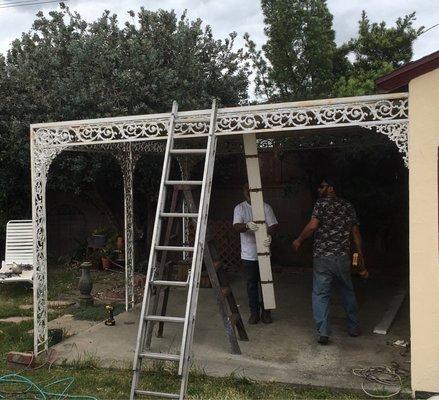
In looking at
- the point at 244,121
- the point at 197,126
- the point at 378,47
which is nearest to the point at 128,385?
the point at 197,126

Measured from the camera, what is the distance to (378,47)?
12422mm

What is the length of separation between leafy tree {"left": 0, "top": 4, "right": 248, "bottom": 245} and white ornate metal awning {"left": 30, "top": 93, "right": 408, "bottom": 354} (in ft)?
13.3

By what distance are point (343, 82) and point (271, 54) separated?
1.80m

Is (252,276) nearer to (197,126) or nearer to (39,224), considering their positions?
(197,126)

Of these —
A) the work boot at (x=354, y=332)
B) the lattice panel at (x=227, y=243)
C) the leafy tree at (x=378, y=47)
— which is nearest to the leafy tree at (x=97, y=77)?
the lattice panel at (x=227, y=243)

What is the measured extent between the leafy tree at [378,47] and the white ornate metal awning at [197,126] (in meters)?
7.46

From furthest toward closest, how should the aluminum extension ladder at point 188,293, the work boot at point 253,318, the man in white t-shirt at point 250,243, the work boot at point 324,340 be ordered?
the work boot at point 253,318 → the man in white t-shirt at point 250,243 → the work boot at point 324,340 → the aluminum extension ladder at point 188,293

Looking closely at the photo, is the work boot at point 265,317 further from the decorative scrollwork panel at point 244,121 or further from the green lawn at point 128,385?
the decorative scrollwork panel at point 244,121

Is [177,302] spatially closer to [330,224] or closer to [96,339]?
[96,339]

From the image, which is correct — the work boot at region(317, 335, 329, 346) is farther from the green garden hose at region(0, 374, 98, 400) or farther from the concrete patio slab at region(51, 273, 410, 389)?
the green garden hose at region(0, 374, 98, 400)

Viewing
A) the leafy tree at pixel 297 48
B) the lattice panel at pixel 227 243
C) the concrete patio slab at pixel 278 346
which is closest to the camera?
the concrete patio slab at pixel 278 346

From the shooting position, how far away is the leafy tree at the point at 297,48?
11.0m

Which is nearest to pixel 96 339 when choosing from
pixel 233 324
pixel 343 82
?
pixel 233 324

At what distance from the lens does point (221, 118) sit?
4.93 metres
